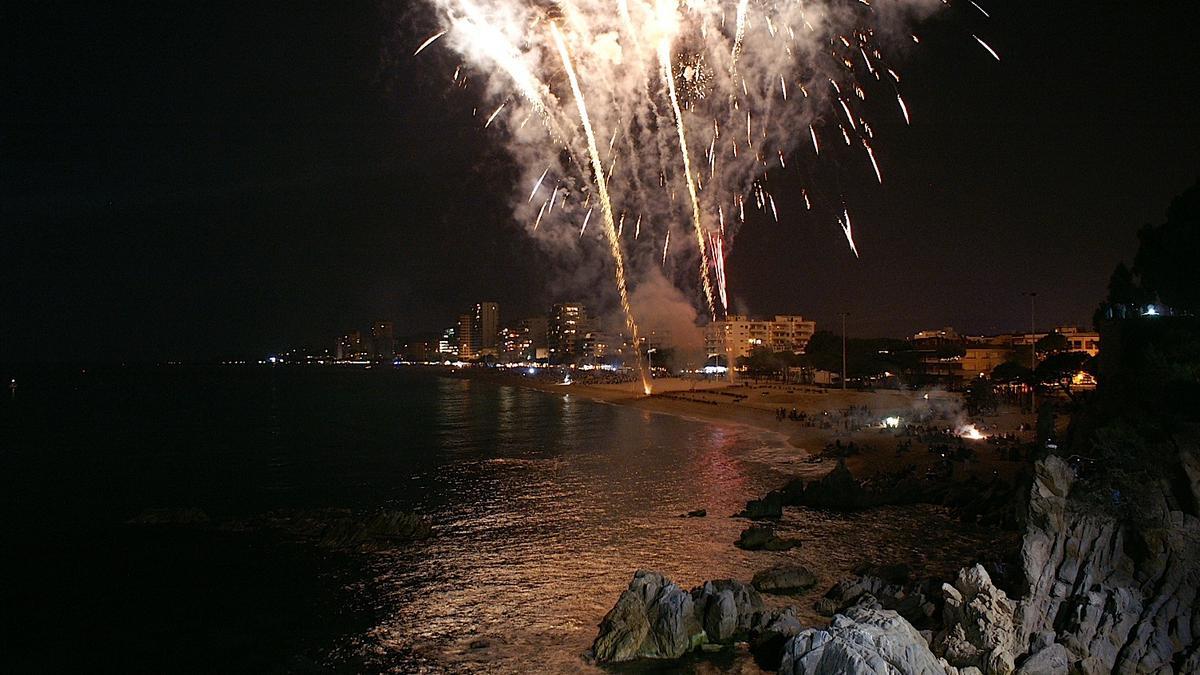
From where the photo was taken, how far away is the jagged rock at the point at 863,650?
35.6 ft

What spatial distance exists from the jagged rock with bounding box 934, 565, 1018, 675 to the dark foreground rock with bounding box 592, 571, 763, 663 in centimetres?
359

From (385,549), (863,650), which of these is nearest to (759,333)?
(385,549)

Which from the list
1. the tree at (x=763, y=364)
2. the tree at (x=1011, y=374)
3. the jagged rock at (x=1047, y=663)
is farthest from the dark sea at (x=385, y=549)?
the tree at (x=763, y=364)

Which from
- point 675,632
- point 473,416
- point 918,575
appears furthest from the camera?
point 473,416

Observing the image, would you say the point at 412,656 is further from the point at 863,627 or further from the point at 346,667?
the point at 863,627

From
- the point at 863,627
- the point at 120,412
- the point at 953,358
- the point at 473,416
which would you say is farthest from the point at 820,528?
the point at 120,412

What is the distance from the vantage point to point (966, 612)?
13258 mm

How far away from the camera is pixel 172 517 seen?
28.7m

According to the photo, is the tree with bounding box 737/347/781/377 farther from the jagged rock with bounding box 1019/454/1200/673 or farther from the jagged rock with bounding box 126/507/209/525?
the jagged rock with bounding box 1019/454/1200/673

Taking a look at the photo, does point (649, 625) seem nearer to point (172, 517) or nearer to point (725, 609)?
point (725, 609)

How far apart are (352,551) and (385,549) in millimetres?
939

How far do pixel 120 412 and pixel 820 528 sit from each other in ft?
256

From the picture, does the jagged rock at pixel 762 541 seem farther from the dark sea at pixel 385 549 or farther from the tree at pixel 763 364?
the tree at pixel 763 364

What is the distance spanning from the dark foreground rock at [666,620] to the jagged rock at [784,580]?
7.27 ft
